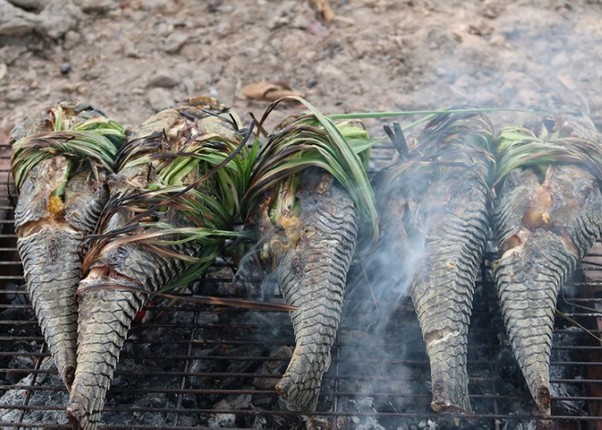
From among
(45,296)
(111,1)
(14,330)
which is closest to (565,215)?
(45,296)

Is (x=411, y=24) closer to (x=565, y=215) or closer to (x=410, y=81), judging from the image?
(x=410, y=81)

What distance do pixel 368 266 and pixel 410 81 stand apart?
2.42 meters

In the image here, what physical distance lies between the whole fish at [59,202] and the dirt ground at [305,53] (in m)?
1.42

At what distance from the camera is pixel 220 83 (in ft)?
18.2

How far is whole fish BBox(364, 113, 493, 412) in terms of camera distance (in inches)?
115

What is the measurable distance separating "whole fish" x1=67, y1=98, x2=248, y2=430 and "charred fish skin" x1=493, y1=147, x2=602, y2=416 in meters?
1.29

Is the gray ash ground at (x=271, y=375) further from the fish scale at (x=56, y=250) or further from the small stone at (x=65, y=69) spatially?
the small stone at (x=65, y=69)

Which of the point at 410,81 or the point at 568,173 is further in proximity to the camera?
the point at 410,81

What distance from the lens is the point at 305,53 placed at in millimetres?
5711

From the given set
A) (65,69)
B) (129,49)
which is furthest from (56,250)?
(129,49)

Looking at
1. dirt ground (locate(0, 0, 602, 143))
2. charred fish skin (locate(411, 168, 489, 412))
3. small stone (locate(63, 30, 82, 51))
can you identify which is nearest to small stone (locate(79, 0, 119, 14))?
dirt ground (locate(0, 0, 602, 143))

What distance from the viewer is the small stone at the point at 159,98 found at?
212 inches

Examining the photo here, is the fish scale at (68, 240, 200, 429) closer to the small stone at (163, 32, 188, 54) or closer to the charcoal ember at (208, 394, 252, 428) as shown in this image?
the charcoal ember at (208, 394, 252, 428)

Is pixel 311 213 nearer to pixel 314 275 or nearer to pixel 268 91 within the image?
pixel 314 275
